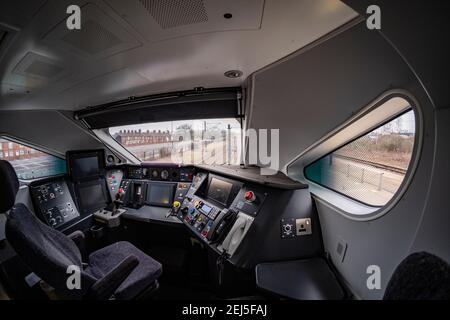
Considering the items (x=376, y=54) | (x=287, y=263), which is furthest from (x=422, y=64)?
(x=287, y=263)

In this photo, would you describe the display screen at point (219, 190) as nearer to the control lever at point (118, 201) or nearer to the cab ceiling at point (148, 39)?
the cab ceiling at point (148, 39)

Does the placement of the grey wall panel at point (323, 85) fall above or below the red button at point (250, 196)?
above

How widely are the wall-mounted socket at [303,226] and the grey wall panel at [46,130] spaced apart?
3553 millimetres

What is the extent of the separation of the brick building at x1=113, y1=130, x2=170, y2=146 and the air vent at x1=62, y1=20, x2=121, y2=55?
1.86 metres

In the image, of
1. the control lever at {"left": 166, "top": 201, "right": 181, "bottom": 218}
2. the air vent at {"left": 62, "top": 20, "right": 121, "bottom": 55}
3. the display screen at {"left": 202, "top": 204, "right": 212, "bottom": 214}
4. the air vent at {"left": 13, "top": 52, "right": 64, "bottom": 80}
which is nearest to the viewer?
the air vent at {"left": 62, "top": 20, "right": 121, "bottom": 55}

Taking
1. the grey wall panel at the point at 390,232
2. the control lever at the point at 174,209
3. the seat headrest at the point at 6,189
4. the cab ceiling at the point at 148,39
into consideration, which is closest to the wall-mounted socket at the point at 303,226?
the grey wall panel at the point at 390,232

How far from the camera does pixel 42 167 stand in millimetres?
2656

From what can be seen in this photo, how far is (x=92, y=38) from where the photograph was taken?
108cm

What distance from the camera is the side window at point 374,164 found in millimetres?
1180

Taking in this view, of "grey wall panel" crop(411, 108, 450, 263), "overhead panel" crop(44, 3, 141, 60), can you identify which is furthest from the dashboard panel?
"overhead panel" crop(44, 3, 141, 60)

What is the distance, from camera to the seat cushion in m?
1.36

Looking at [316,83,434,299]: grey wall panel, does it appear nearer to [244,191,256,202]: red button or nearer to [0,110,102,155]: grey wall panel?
[244,191,256,202]: red button

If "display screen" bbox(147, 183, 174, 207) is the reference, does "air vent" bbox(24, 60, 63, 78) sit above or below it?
above
